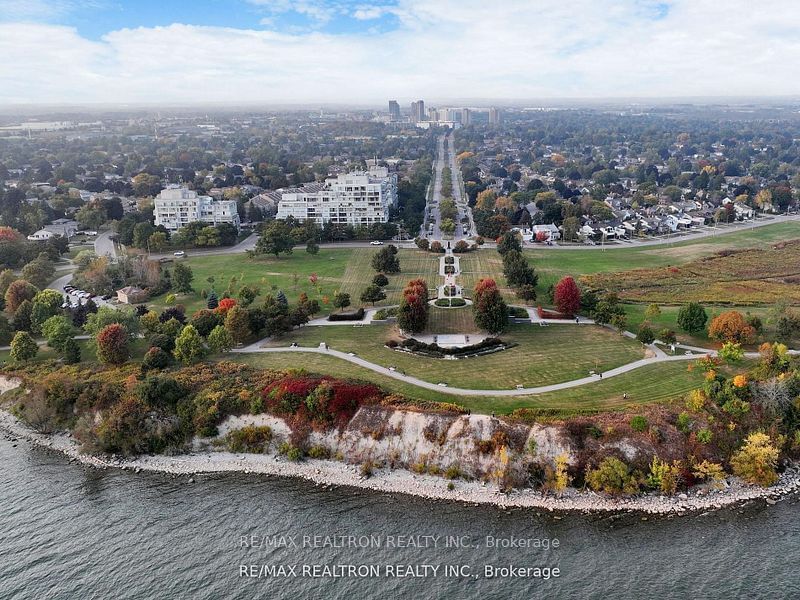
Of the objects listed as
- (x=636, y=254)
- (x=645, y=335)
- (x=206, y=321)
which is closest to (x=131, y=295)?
(x=206, y=321)

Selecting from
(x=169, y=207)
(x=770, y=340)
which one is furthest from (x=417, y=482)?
(x=169, y=207)

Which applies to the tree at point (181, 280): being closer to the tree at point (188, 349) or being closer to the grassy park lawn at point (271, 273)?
the grassy park lawn at point (271, 273)

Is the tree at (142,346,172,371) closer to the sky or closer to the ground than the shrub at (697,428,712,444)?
closer to the sky

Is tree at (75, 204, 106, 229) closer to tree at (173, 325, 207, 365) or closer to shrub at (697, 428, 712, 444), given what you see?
tree at (173, 325, 207, 365)

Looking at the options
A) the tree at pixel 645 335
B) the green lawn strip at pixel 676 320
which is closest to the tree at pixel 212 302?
the tree at pixel 645 335

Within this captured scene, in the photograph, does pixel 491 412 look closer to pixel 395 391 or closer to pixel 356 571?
pixel 395 391

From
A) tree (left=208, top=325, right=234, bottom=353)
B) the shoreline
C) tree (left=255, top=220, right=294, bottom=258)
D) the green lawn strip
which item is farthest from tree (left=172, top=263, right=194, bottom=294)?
the green lawn strip
